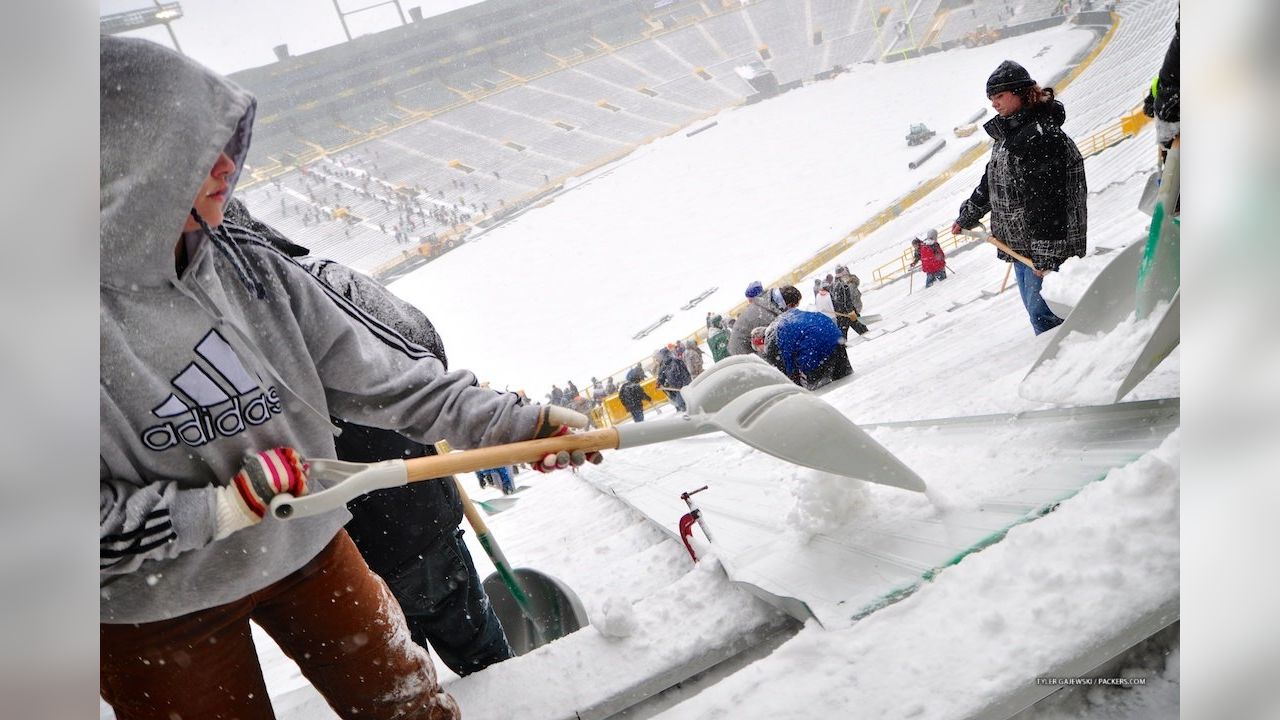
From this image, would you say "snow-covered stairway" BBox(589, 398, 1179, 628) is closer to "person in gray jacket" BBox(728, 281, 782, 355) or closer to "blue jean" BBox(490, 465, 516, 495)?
"person in gray jacket" BBox(728, 281, 782, 355)

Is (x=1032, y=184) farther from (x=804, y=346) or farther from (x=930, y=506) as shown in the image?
(x=930, y=506)

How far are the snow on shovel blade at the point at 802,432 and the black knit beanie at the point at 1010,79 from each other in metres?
0.97

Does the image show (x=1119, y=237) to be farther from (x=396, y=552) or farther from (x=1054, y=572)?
(x=396, y=552)

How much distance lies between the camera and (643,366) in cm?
353

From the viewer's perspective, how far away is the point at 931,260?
290 cm

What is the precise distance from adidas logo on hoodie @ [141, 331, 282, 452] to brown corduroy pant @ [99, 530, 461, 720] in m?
0.18

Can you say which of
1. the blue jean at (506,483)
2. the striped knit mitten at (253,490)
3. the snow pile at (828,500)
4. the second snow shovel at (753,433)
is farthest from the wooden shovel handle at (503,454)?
the blue jean at (506,483)

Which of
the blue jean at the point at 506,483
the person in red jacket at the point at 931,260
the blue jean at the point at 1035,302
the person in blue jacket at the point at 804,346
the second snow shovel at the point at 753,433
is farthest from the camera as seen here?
the blue jean at the point at 506,483

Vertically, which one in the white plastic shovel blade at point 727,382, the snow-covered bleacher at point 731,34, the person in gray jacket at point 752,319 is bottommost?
the person in gray jacket at point 752,319

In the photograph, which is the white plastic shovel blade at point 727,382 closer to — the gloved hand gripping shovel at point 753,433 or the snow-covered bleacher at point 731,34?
the gloved hand gripping shovel at point 753,433

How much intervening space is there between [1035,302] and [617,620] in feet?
4.44

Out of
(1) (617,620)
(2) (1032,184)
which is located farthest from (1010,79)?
(1) (617,620)

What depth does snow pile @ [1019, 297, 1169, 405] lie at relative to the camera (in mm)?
1065

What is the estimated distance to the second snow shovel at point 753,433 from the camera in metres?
0.71
